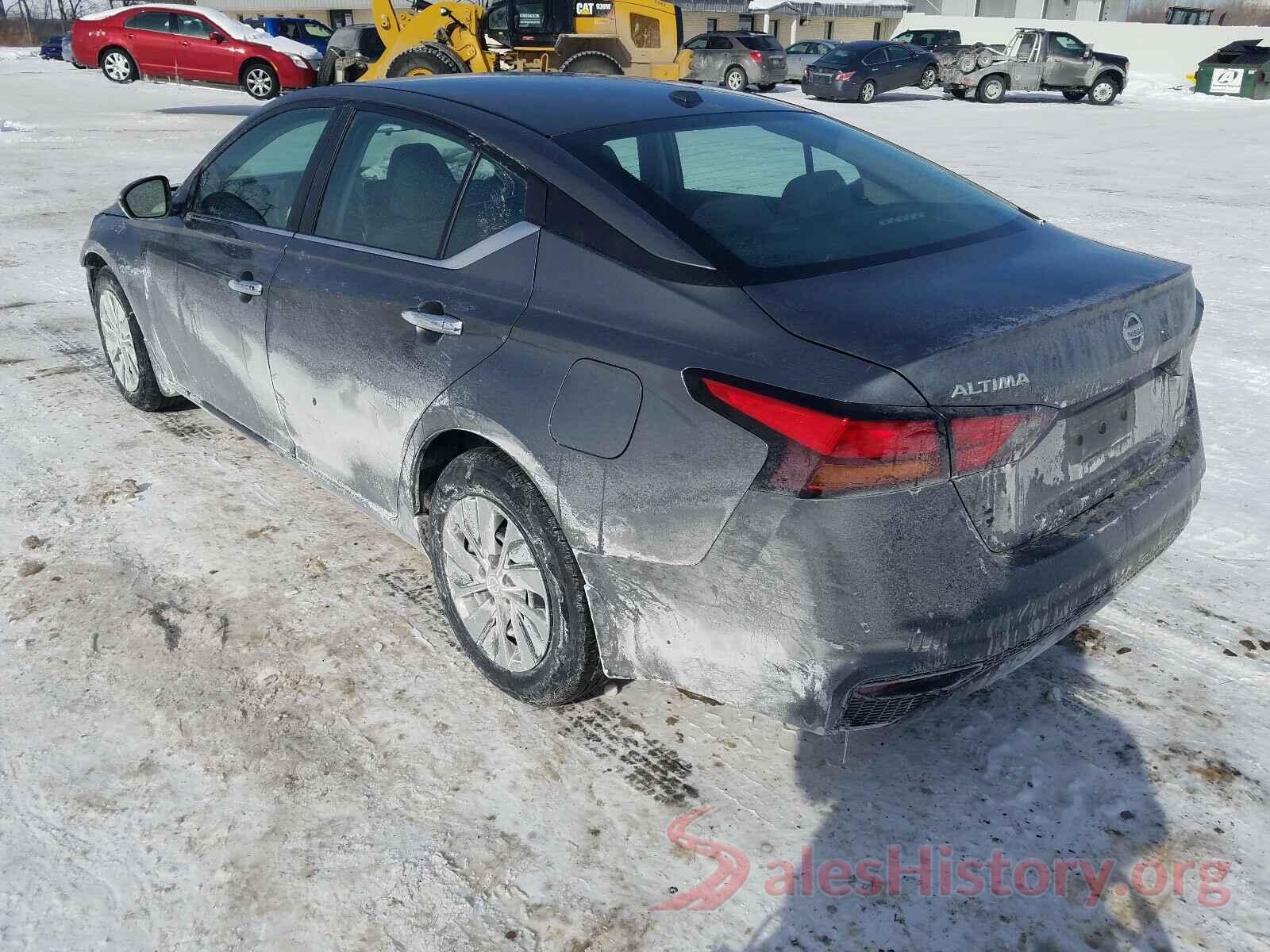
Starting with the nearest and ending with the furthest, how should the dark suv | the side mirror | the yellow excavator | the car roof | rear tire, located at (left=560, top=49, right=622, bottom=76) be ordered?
1. the car roof
2. the side mirror
3. the yellow excavator
4. rear tire, located at (left=560, top=49, right=622, bottom=76)
5. the dark suv

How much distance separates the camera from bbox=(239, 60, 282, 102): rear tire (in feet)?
69.7

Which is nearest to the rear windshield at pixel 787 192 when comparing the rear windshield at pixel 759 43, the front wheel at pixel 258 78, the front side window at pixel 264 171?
the front side window at pixel 264 171

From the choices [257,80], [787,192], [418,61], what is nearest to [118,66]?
[257,80]

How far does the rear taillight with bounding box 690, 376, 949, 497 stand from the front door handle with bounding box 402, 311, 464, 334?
97cm

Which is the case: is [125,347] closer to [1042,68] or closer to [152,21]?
[152,21]

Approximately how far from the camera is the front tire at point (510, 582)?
8.66 ft

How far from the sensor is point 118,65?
22422mm

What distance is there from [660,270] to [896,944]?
61.8 inches

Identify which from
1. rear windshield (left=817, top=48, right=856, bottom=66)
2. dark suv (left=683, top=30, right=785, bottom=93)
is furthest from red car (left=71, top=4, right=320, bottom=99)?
rear windshield (left=817, top=48, right=856, bottom=66)

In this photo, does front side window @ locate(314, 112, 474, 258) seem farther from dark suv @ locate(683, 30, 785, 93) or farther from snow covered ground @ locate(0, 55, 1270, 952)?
dark suv @ locate(683, 30, 785, 93)

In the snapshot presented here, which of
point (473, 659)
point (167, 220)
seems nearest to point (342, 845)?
point (473, 659)

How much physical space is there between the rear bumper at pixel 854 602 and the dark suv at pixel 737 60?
28337mm

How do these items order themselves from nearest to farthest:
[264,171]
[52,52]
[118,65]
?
1. [264,171]
2. [118,65]
3. [52,52]

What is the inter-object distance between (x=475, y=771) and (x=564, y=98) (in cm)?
198
